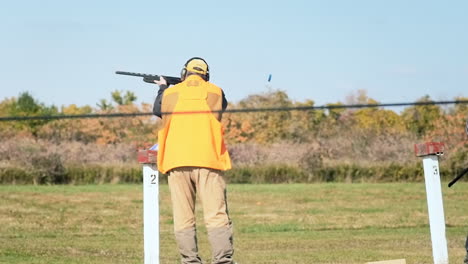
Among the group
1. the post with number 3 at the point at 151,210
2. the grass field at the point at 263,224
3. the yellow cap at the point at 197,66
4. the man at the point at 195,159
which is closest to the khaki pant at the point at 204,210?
the man at the point at 195,159

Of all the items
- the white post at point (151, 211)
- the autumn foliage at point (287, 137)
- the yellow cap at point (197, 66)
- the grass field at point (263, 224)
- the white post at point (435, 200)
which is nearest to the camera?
the yellow cap at point (197, 66)

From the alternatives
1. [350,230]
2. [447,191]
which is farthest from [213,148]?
[447,191]

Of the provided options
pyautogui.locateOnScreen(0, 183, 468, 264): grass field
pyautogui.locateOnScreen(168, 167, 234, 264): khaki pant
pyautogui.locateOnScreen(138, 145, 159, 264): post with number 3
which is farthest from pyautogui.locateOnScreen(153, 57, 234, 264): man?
pyautogui.locateOnScreen(0, 183, 468, 264): grass field

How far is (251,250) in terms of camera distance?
1340cm

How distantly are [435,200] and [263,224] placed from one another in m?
9.43

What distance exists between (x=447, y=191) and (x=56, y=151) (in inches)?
501

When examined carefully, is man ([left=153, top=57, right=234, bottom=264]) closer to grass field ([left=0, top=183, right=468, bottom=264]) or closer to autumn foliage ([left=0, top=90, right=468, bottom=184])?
grass field ([left=0, top=183, right=468, bottom=264])

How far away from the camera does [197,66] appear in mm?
7730

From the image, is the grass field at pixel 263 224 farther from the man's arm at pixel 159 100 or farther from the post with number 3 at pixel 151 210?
the man's arm at pixel 159 100

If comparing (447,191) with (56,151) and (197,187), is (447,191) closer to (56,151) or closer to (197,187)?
(56,151)

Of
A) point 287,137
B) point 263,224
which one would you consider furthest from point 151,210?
point 287,137

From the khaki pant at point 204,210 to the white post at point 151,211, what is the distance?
1.41m

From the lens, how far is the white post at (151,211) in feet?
29.6

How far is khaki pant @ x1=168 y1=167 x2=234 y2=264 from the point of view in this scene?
740cm
